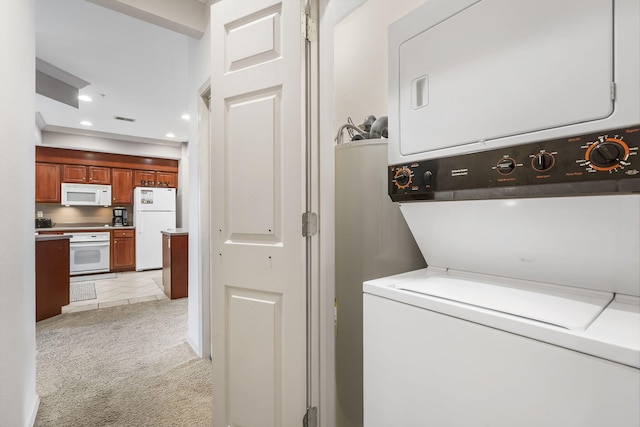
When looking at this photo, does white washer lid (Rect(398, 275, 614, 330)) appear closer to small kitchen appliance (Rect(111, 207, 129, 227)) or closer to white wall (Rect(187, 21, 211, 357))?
white wall (Rect(187, 21, 211, 357))

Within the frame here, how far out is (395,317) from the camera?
0.91 m

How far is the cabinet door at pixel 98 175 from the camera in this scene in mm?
6039

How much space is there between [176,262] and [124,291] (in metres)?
1.39

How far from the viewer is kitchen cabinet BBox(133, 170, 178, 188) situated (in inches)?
258

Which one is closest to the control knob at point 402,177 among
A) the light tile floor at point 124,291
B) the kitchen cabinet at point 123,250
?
the light tile floor at point 124,291

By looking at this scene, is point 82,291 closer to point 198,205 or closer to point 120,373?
point 120,373

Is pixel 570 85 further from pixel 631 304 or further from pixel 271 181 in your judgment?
pixel 271 181

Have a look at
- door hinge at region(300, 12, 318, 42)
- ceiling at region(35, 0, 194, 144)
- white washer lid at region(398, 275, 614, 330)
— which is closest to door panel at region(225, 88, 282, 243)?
door hinge at region(300, 12, 318, 42)

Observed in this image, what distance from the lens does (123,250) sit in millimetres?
6113

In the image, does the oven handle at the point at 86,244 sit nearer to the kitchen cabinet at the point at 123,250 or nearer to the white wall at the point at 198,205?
the kitchen cabinet at the point at 123,250

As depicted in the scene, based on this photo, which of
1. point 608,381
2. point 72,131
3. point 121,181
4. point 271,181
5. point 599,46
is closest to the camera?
point 608,381

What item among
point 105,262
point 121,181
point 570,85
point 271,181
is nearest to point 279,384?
point 271,181

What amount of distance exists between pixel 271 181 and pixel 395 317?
0.76 metres

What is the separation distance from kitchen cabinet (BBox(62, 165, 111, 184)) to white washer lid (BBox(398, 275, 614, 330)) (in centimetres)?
713
